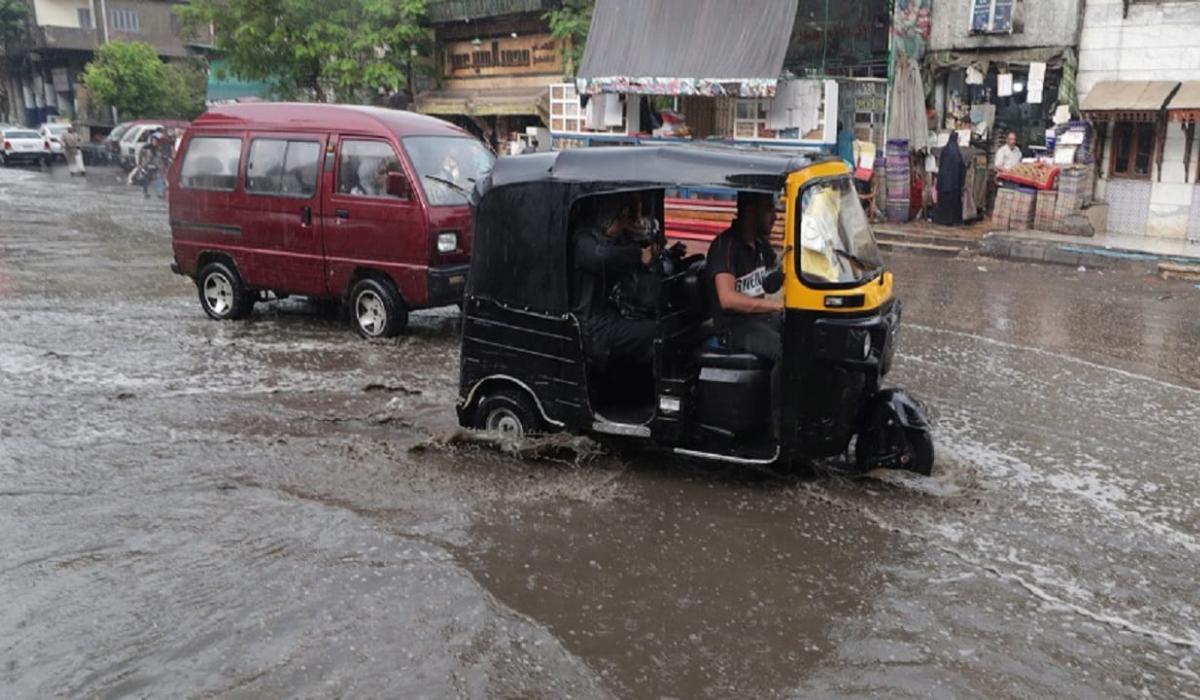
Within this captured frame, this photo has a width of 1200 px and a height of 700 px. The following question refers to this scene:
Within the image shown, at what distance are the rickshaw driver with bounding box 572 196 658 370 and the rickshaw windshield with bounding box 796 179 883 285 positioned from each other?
0.98 m

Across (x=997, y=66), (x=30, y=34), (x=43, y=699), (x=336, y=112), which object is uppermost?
(x=30, y=34)

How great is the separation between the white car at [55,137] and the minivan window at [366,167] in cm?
3549

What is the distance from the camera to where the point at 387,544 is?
5.20m

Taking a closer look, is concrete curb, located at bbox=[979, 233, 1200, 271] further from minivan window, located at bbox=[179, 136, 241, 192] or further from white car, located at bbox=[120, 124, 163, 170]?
white car, located at bbox=[120, 124, 163, 170]

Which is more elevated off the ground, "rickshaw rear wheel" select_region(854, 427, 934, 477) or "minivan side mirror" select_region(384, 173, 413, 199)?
"minivan side mirror" select_region(384, 173, 413, 199)

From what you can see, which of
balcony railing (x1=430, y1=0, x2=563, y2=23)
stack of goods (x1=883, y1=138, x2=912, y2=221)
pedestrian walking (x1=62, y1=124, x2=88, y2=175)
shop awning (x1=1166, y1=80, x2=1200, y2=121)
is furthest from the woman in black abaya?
pedestrian walking (x1=62, y1=124, x2=88, y2=175)

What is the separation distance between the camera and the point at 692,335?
19.9 ft

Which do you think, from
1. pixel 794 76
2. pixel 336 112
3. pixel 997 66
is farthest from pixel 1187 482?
pixel 794 76

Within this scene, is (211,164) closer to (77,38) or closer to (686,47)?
(686,47)

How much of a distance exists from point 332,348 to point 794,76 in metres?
12.9

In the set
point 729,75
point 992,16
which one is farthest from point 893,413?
point 992,16

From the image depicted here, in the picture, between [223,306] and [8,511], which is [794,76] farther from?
[8,511]

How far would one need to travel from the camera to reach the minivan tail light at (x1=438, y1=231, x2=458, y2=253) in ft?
30.5

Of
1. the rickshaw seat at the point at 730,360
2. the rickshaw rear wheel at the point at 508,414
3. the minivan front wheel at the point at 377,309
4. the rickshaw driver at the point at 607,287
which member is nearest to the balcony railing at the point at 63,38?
the minivan front wheel at the point at 377,309
